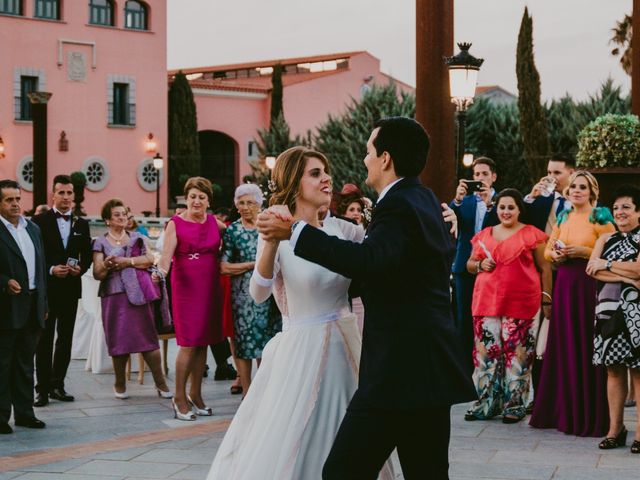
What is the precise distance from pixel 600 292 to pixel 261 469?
11.3ft

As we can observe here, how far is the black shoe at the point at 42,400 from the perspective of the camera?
8.98m

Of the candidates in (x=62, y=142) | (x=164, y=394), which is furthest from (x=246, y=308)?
(x=62, y=142)

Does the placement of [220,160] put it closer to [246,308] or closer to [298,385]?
[246,308]

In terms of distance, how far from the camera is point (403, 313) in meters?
3.61

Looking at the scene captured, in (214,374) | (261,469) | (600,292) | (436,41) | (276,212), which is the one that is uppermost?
(436,41)

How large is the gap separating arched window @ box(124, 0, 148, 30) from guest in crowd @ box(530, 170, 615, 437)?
36.0 meters

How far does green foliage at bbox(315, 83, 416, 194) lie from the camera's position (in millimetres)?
33625

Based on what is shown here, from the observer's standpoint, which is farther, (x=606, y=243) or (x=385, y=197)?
(x=606, y=243)

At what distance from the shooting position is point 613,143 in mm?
9102

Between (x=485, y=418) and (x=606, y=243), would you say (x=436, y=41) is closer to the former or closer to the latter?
(x=606, y=243)

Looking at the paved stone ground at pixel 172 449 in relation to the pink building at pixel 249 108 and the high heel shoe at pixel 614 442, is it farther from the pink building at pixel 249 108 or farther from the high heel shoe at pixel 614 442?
the pink building at pixel 249 108

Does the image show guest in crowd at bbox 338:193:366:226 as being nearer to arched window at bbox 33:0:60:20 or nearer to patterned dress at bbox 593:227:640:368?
patterned dress at bbox 593:227:640:368

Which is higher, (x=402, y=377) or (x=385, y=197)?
(x=385, y=197)

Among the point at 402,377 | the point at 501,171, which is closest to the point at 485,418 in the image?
the point at 402,377
